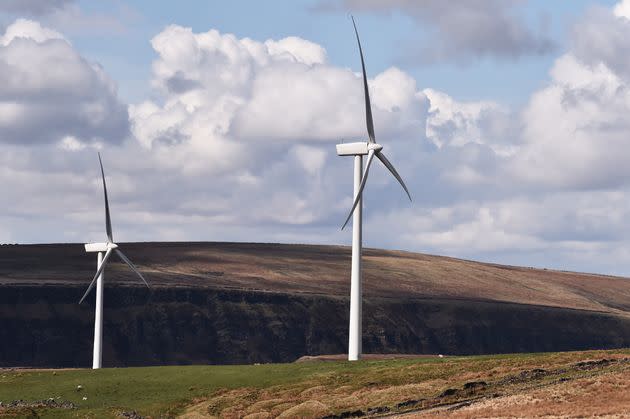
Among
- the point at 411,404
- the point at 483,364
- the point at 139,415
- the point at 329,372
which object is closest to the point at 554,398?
the point at 411,404

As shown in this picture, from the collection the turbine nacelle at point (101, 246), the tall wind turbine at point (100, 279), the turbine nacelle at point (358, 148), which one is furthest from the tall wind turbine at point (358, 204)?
the turbine nacelle at point (101, 246)

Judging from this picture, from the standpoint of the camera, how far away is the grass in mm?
91688

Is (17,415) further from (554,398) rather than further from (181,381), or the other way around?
(554,398)

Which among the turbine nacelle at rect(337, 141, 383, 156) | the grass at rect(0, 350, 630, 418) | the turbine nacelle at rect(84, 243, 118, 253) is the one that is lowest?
the grass at rect(0, 350, 630, 418)

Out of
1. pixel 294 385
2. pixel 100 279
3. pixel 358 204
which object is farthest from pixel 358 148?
pixel 100 279

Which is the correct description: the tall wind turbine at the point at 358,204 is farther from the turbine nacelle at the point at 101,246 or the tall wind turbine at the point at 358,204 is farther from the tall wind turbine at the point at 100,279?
the turbine nacelle at the point at 101,246

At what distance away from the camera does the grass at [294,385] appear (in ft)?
301

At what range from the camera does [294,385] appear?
10012 centimetres

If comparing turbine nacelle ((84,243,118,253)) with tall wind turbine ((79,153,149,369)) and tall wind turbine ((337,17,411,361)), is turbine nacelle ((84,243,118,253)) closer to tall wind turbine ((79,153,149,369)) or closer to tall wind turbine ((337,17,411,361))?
tall wind turbine ((79,153,149,369))

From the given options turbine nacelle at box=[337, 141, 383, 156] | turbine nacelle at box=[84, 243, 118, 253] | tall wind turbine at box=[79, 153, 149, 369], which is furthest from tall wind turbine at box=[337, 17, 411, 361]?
turbine nacelle at box=[84, 243, 118, 253]

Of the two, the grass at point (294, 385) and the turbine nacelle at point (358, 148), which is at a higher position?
the turbine nacelle at point (358, 148)

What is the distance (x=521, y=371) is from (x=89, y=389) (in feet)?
119

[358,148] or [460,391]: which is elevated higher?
[358,148]

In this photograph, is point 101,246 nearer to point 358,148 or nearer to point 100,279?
point 100,279
